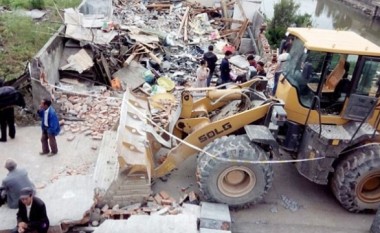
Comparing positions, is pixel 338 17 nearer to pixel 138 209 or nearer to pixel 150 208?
pixel 150 208

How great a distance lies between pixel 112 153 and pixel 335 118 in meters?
4.04

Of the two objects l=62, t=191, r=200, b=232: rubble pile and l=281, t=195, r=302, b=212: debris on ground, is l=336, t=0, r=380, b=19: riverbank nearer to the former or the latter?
l=281, t=195, r=302, b=212: debris on ground

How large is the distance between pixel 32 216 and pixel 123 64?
24.4 feet

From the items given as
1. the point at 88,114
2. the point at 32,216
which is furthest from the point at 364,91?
the point at 88,114

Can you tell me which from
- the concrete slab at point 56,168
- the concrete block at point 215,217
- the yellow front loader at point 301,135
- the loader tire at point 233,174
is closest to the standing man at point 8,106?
the concrete slab at point 56,168

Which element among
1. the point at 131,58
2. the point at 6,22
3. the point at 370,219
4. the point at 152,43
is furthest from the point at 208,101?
the point at 6,22

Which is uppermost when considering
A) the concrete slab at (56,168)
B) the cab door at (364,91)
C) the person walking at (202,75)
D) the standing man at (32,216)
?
the cab door at (364,91)

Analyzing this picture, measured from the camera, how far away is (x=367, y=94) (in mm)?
6289

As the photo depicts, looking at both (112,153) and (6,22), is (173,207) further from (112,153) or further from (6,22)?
(6,22)

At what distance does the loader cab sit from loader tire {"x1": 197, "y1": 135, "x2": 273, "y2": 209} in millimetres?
1271

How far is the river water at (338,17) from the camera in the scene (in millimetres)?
33781

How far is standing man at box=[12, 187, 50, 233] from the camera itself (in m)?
5.12

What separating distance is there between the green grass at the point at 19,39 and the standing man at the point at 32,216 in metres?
5.17

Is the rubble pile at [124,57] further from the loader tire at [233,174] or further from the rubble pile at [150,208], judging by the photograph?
the loader tire at [233,174]
